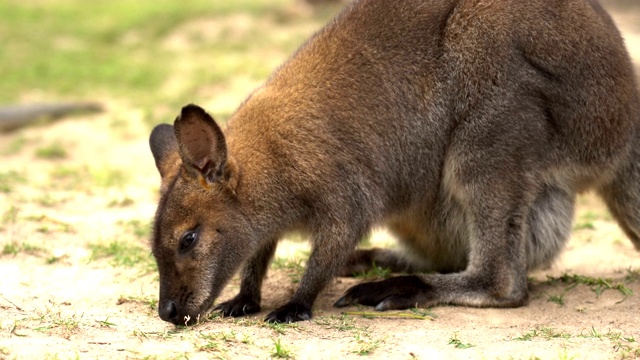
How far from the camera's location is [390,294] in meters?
5.22

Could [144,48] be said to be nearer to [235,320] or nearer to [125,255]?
[125,255]

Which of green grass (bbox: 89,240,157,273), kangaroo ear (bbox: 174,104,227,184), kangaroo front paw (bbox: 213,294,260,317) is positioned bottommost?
kangaroo front paw (bbox: 213,294,260,317)

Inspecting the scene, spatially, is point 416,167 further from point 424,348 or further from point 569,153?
point 424,348

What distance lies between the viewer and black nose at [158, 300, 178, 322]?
457 cm

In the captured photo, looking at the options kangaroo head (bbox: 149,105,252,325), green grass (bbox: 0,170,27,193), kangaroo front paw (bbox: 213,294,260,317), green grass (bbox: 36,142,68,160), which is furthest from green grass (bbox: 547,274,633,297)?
green grass (bbox: 36,142,68,160)

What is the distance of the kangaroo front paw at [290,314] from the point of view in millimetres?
4805

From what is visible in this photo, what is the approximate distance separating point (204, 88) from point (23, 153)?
2762 millimetres

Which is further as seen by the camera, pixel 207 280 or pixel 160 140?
pixel 160 140

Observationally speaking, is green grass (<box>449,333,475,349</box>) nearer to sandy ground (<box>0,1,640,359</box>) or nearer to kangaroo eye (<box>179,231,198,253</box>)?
sandy ground (<box>0,1,640,359</box>)

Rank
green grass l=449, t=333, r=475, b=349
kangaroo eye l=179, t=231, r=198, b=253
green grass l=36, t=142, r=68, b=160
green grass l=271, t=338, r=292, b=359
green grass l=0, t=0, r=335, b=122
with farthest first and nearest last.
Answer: green grass l=0, t=0, r=335, b=122 → green grass l=36, t=142, r=68, b=160 → kangaroo eye l=179, t=231, r=198, b=253 → green grass l=449, t=333, r=475, b=349 → green grass l=271, t=338, r=292, b=359

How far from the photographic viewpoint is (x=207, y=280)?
15.5ft

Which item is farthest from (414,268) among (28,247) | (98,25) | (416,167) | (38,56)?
(98,25)

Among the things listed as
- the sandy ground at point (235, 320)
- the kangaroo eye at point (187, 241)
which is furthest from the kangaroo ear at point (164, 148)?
the sandy ground at point (235, 320)

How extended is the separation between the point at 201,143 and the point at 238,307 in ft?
3.35
